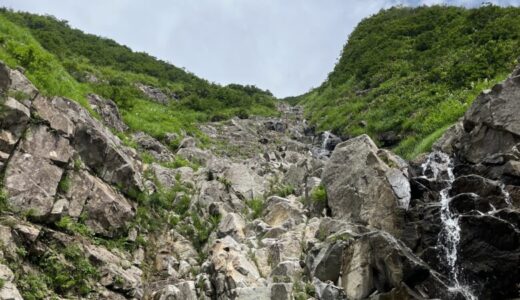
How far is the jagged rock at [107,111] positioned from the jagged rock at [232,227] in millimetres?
10146

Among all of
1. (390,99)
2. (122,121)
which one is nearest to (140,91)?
(122,121)

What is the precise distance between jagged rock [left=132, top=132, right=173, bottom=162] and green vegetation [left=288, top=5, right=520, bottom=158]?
13939mm

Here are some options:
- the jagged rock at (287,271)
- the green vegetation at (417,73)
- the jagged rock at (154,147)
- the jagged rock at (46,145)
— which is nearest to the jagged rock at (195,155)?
the jagged rock at (154,147)

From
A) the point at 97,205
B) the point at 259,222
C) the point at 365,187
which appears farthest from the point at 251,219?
the point at 97,205

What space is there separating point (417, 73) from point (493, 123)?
81.4 feet

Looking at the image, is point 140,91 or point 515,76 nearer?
point 515,76

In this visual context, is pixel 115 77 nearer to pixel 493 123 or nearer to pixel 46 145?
pixel 46 145

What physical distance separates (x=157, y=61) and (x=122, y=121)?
3582 centimetres

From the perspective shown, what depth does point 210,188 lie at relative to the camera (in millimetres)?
22594

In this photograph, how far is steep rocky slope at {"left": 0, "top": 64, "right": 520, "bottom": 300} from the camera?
1437 cm

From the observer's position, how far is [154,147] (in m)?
28.7

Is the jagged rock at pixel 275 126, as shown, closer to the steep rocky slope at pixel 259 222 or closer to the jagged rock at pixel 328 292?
the steep rocky slope at pixel 259 222

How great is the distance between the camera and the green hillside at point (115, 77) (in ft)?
72.1

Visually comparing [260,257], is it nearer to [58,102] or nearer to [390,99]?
[58,102]
